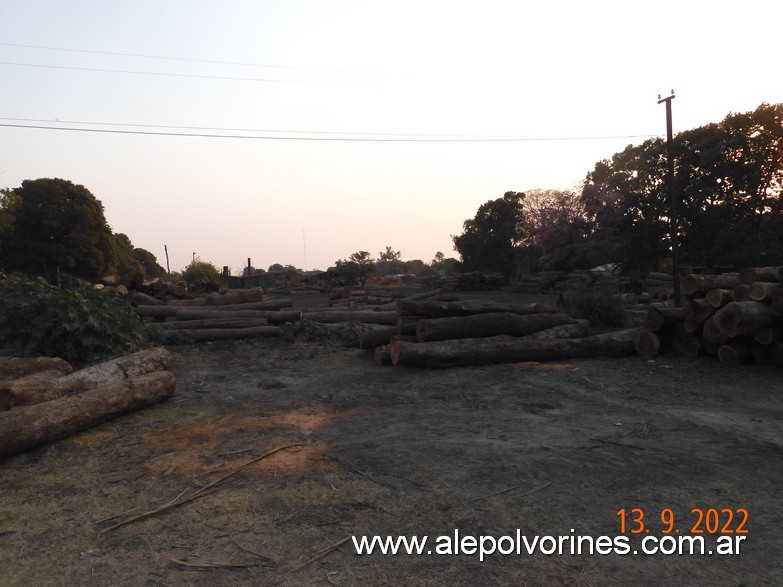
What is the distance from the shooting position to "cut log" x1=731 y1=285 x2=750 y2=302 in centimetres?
811

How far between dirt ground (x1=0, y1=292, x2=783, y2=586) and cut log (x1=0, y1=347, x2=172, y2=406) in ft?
2.41

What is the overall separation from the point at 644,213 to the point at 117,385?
24711 millimetres

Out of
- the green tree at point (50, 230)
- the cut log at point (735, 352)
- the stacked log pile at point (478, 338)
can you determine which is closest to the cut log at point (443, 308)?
the stacked log pile at point (478, 338)

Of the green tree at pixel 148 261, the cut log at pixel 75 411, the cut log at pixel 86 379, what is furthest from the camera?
the green tree at pixel 148 261

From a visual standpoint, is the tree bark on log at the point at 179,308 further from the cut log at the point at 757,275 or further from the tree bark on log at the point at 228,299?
the cut log at the point at 757,275

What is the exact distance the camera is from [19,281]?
9586 mm

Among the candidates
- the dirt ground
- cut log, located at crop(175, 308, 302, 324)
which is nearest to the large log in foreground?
the dirt ground

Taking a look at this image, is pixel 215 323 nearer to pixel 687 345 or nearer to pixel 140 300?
pixel 140 300

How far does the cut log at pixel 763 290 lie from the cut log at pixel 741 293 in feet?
0.17

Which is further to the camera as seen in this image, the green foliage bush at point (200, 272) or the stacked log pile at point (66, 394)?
the green foliage bush at point (200, 272)

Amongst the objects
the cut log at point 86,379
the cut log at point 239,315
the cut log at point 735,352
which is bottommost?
the cut log at point 735,352

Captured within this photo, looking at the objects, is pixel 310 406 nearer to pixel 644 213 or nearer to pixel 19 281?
pixel 19 281

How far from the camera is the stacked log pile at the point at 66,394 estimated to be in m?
4.87

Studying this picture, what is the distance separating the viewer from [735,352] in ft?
26.5
